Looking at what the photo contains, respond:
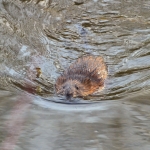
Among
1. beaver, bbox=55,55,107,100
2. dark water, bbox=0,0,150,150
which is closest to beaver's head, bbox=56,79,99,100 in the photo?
beaver, bbox=55,55,107,100

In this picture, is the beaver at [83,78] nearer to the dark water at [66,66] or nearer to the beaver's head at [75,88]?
the beaver's head at [75,88]

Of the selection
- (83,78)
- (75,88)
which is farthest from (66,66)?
(75,88)

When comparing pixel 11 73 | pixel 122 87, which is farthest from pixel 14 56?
pixel 122 87

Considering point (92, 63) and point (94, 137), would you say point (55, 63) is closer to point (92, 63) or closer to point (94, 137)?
point (92, 63)

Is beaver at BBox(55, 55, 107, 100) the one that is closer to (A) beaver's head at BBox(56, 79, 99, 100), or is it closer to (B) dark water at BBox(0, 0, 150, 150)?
(A) beaver's head at BBox(56, 79, 99, 100)

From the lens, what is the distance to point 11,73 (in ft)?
22.6

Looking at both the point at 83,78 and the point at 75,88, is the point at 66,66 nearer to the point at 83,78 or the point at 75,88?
the point at 83,78

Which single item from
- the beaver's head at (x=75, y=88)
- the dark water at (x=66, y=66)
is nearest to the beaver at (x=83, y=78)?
the beaver's head at (x=75, y=88)

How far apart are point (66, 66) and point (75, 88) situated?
1106mm

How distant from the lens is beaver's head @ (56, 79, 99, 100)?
6.01m

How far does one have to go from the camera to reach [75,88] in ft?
20.2

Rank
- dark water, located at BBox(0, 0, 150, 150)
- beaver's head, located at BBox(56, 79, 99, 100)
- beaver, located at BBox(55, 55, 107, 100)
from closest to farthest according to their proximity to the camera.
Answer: dark water, located at BBox(0, 0, 150, 150) < beaver's head, located at BBox(56, 79, 99, 100) < beaver, located at BBox(55, 55, 107, 100)

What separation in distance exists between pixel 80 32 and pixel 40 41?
0.76 metres

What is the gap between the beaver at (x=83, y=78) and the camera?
6132 millimetres
